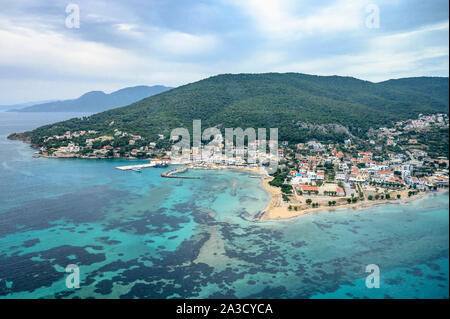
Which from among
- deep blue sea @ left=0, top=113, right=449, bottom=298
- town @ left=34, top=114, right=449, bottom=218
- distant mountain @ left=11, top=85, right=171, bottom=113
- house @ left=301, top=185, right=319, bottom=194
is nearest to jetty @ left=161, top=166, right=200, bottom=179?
town @ left=34, top=114, right=449, bottom=218

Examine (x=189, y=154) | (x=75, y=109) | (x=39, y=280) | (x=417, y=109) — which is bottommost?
(x=39, y=280)

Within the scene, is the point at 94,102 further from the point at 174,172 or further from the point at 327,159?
the point at 327,159

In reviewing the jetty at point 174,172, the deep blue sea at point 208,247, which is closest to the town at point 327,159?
the jetty at point 174,172

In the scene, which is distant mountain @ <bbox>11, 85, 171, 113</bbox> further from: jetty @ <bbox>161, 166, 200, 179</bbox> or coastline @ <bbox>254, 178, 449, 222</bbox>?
coastline @ <bbox>254, 178, 449, 222</bbox>

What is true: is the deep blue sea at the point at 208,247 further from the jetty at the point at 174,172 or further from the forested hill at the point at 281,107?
the forested hill at the point at 281,107
